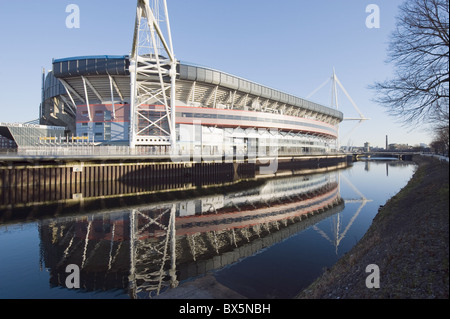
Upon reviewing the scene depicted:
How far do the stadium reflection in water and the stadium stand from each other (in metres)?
17.9

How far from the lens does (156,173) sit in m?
33.0

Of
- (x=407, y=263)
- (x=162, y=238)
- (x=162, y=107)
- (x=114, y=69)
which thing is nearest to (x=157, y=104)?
(x=162, y=107)

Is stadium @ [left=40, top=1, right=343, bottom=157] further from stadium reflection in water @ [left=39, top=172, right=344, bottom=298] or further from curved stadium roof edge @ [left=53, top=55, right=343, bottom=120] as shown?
stadium reflection in water @ [left=39, top=172, right=344, bottom=298]

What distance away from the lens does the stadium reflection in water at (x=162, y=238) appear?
9.37 metres

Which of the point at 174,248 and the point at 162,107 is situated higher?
the point at 162,107

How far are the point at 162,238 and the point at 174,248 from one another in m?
1.75

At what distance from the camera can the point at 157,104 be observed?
4678 centimetres

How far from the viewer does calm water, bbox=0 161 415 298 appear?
8.63 metres

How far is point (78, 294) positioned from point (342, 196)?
88.2 ft

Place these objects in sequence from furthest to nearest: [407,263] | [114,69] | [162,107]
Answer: [162,107], [114,69], [407,263]

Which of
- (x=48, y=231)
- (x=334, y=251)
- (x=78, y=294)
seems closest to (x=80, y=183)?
(x=48, y=231)

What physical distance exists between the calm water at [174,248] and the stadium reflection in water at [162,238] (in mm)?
47

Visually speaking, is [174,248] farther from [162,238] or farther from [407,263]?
[407,263]
